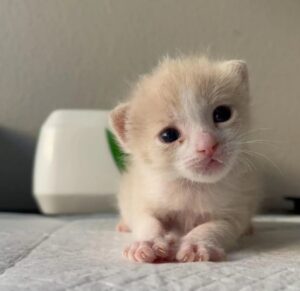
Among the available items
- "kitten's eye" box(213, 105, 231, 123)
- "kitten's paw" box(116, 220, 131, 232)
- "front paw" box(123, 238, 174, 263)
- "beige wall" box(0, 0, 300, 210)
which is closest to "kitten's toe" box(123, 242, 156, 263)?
"front paw" box(123, 238, 174, 263)

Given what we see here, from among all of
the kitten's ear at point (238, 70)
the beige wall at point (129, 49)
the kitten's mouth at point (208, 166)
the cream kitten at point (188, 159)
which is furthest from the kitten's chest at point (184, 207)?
the beige wall at point (129, 49)

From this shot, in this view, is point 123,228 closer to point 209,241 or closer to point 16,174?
point 209,241

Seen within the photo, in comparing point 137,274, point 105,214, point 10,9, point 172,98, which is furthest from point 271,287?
point 10,9

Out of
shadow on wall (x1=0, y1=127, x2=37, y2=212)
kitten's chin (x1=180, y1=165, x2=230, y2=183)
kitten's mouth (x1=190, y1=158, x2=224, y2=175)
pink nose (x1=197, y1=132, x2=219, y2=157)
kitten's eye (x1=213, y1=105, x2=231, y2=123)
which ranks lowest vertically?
shadow on wall (x1=0, y1=127, x2=37, y2=212)

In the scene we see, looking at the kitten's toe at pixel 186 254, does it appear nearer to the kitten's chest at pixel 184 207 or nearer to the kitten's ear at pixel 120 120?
the kitten's chest at pixel 184 207

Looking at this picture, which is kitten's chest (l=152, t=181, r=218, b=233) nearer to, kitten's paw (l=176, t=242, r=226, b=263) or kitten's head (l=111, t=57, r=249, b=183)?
kitten's head (l=111, t=57, r=249, b=183)

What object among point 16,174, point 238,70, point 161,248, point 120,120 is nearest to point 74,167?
point 16,174
